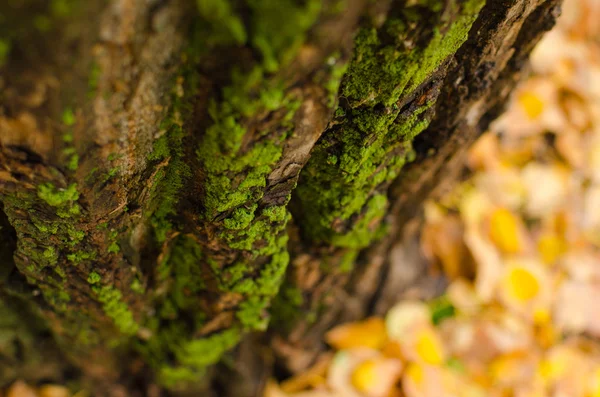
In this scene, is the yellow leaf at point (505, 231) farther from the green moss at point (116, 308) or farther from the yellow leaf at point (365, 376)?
the green moss at point (116, 308)

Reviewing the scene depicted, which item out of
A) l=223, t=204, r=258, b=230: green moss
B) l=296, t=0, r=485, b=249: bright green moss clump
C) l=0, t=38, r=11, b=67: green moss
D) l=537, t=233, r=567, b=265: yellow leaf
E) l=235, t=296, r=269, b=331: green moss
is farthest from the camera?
l=537, t=233, r=567, b=265: yellow leaf

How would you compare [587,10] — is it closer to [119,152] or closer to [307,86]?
[307,86]

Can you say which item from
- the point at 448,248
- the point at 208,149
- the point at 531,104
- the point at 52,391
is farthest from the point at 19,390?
the point at 531,104

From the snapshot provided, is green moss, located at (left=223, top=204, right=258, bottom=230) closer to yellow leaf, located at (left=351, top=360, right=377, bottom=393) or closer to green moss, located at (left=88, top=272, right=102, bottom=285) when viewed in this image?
green moss, located at (left=88, top=272, right=102, bottom=285)

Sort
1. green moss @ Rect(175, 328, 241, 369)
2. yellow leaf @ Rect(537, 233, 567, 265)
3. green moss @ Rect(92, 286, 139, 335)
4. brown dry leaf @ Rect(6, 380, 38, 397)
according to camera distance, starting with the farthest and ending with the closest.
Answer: yellow leaf @ Rect(537, 233, 567, 265), brown dry leaf @ Rect(6, 380, 38, 397), green moss @ Rect(175, 328, 241, 369), green moss @ Rect(92, 286, 139, 335)

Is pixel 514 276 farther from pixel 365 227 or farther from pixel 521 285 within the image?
pixel 365 227

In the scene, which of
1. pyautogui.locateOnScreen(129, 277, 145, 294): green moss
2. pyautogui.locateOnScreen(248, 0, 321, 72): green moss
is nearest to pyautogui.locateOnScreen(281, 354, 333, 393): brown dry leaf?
pyautogui.locateOnScreen(129, 277, 145, 294): green moss

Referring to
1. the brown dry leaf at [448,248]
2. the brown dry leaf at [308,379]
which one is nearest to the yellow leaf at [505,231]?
the brown dry leaf at [448,248]
